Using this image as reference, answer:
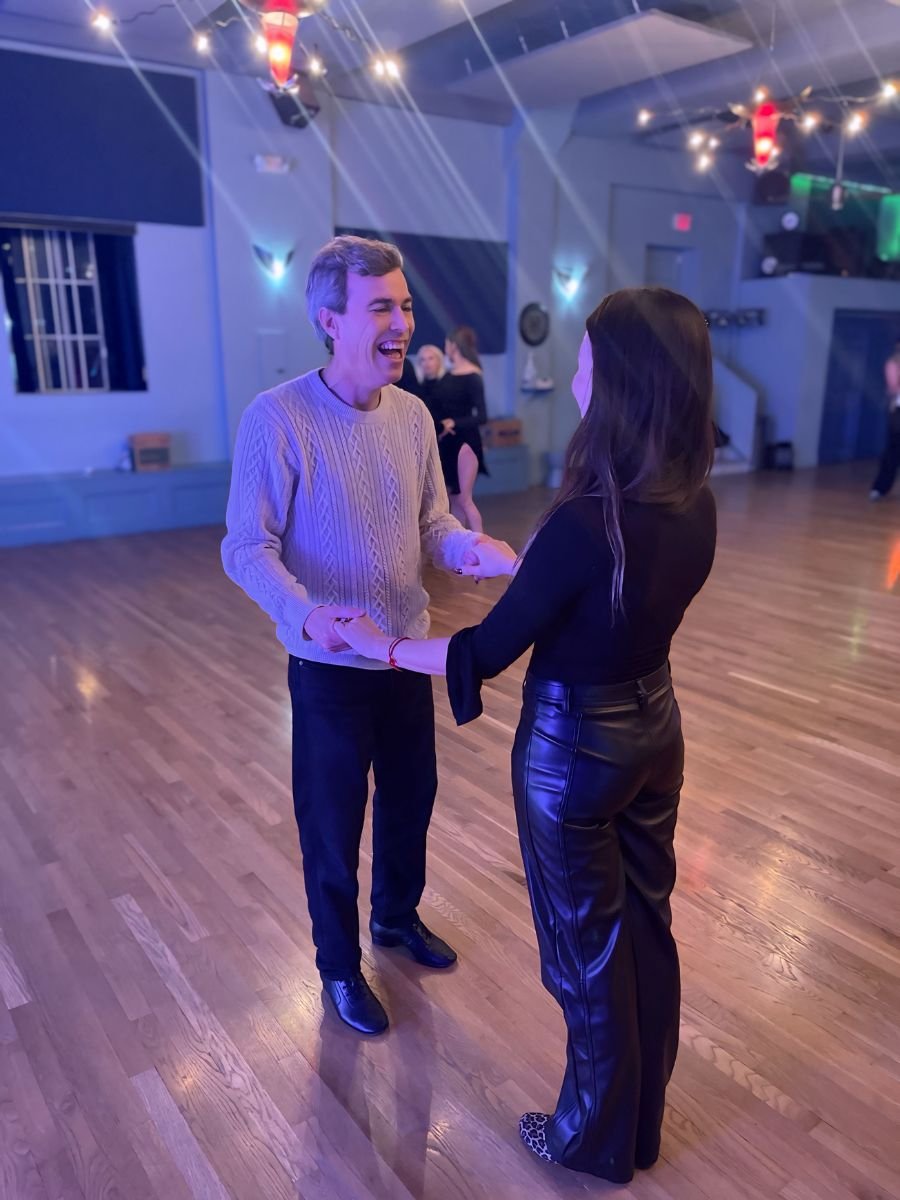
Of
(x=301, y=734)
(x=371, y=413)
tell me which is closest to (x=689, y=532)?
(x=371, y=413)

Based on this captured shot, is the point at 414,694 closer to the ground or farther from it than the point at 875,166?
closer to the ground

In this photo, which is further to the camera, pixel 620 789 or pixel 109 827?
pixel 109 827

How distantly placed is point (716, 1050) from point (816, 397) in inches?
439

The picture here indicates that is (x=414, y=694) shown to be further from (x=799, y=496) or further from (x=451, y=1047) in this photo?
(x=799, y=496)

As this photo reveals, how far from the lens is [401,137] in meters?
8.47

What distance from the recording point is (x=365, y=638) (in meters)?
1.46

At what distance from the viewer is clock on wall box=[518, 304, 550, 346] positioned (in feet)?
31.3

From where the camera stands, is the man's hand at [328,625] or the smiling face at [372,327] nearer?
the man's hand at [328,625]

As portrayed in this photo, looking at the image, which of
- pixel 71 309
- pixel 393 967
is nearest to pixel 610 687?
pixel 393 967

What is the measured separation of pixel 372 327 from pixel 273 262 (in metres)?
6.90

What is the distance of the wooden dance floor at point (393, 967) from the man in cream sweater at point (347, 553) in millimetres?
243

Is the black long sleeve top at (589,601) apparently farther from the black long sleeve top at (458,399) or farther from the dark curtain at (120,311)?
the dark curtain at (120,311)

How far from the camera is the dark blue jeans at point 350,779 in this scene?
5.82 feet

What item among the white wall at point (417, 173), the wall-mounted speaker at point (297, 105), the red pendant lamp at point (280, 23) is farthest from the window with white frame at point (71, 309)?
the red pendant lamp at point (280, 23)
